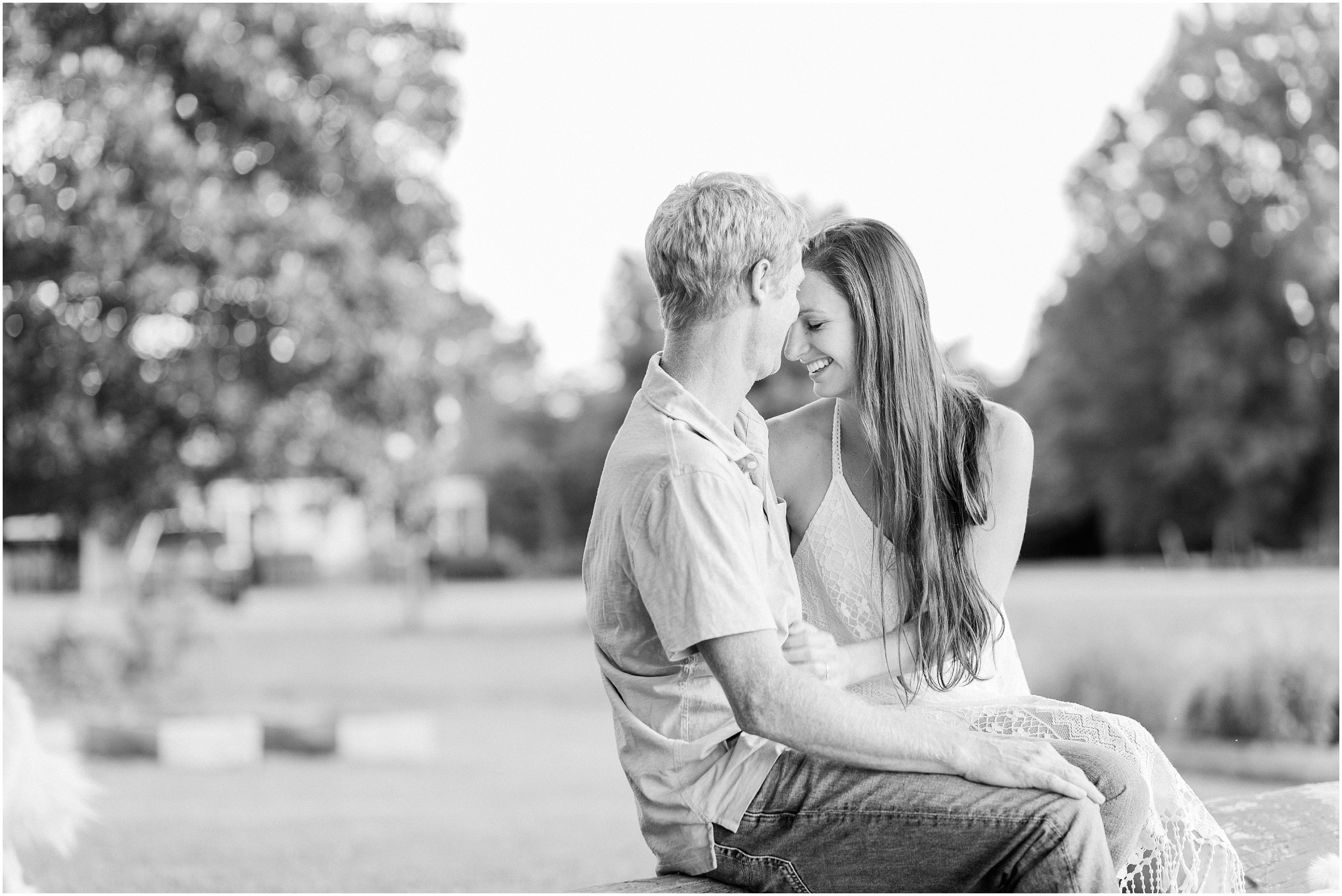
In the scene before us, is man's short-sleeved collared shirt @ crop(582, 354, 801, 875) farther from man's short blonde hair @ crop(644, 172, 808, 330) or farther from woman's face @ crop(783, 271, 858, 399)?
woman's face @ crop(783, 271, 858, 399)

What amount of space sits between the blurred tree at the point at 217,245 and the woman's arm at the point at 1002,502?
898cm

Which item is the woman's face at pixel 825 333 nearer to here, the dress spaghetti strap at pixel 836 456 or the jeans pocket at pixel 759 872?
the dress spaghetti strap at pixel 836 456

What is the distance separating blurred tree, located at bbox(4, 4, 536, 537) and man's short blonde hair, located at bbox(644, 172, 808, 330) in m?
9.24

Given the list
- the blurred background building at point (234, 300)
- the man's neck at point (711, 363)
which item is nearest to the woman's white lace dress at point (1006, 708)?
the man's neck at point (711, 363)

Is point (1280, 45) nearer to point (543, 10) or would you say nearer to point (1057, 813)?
point (543, 10)

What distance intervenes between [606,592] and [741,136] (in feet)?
62.9

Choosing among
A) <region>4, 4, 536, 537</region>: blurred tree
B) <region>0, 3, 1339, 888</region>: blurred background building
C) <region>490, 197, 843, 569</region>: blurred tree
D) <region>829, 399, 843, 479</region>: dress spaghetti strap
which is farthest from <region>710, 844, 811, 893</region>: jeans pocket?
<region>490, 197, 843, 569</region>: blurred tree

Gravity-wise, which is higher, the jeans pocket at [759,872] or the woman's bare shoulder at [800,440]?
the woman's bare shoulder at [800,440]

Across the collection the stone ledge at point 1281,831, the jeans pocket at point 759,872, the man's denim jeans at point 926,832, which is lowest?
the stone ledge at point 1281,831

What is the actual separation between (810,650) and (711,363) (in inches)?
18.8

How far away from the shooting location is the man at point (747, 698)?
205 centimetres

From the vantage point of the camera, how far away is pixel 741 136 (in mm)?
20734

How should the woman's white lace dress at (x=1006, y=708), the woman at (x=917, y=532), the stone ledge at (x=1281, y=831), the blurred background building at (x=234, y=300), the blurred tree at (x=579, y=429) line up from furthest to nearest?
the blurred tree at (x=579, y=429) < the blurred background building at (x=234, y=300) < the stone ledge at (x=1281, y=831) < the woman at (x=917, y=532) < the woman's white lace dress at (x=1006, y=708)

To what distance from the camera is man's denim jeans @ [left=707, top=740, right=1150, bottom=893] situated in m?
2.08
